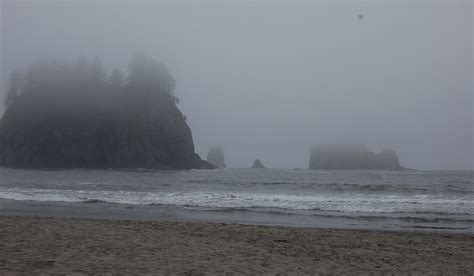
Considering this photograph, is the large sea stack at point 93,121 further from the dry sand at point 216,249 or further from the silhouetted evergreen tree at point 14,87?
the dry sand at point 216,249

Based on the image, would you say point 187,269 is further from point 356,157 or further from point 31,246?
point 356,157

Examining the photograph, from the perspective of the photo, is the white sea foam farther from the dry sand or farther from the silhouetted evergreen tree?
the silhouetted evergreen tree

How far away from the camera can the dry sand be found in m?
7.90

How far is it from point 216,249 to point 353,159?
126617 mm

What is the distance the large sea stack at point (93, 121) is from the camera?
8069cm

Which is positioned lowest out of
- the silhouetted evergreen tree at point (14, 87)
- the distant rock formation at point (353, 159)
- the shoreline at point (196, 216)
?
the shoreline at point (196, 216)

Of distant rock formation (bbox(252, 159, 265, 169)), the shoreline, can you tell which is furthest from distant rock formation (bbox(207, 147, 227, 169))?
the shoreline

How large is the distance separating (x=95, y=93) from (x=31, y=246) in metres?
87.1

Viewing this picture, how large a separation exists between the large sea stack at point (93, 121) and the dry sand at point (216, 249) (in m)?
69.1

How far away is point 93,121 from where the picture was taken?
85500 mm

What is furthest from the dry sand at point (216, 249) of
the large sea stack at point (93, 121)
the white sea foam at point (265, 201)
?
the large sea stack at point (93, 121)

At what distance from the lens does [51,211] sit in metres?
18.8

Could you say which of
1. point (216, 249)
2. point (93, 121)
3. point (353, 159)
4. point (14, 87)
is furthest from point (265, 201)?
point (353, 159)

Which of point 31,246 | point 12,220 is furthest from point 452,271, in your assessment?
point 12,220
